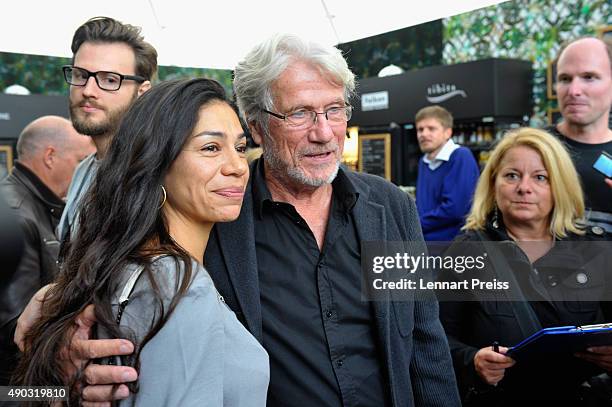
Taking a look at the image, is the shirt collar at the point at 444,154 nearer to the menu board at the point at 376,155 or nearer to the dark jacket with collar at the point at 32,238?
the menu board at the point at 376,155

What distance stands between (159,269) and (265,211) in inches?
23.7

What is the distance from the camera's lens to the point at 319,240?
1851 mm

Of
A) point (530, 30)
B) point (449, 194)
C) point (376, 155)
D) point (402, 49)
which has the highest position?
point (402, 49)

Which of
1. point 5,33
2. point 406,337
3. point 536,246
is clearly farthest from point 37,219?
point 536,246

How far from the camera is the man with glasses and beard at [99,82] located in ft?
7.29

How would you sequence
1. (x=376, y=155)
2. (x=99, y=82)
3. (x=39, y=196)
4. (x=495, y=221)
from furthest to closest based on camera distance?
(x=376, y=155), (x=39, y=196), (x=495, y=221), (x=99, y=82)

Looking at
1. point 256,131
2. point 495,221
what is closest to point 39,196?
point 256,131

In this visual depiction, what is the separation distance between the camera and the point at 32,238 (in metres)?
2.49

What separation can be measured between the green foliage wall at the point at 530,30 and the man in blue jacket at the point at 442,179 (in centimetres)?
247

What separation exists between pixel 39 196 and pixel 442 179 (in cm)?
345

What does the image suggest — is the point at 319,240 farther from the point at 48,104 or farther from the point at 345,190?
the point at 48,104

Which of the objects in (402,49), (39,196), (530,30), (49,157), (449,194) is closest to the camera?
(39,196)

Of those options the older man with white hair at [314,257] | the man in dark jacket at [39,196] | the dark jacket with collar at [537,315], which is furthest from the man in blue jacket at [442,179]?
the older man with white hair at [314,257]

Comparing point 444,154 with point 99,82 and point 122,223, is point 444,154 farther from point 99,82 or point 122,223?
point 122,223
